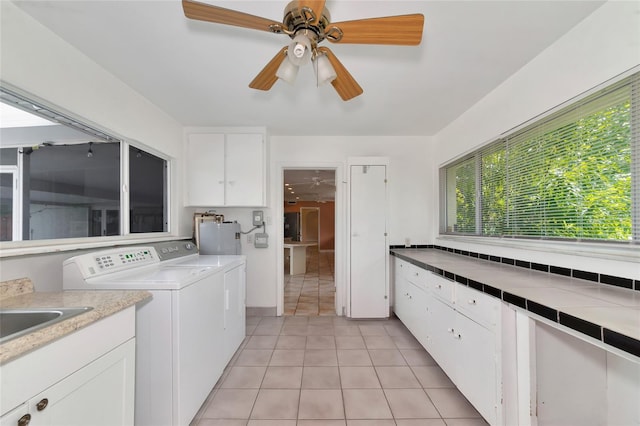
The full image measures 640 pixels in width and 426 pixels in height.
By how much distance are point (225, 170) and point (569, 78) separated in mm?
3155

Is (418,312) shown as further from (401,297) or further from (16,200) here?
(16,200)

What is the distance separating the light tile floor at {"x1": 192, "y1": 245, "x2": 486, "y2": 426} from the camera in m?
1.73

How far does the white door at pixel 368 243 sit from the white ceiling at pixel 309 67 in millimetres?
829

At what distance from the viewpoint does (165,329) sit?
59.6 inches

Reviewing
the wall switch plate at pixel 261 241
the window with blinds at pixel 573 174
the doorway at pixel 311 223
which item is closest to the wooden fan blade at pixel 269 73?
the window with blinds at pixel 573 174

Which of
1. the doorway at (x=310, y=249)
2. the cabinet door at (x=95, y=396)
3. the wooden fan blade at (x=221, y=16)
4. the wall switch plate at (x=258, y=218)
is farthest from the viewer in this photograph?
the doorway at (x=310, y=249)

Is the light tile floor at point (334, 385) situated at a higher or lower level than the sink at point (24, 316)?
lower

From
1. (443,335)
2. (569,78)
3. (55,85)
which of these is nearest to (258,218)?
(55,85)

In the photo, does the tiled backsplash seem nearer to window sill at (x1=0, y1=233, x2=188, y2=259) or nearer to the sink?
the sink

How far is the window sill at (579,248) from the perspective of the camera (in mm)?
1362

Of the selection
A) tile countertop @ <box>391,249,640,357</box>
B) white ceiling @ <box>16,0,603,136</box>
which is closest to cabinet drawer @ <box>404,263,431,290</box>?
tile countertop @ <box>391,249,640,357</box>

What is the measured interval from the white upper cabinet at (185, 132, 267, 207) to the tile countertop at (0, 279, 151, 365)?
6.30 feet

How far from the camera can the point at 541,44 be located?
1.73m

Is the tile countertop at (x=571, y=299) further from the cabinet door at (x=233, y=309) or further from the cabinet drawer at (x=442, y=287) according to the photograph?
the cabinet door at (x=233, y=309)
